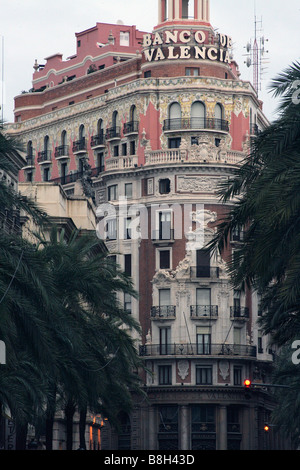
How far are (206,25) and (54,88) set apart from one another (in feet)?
67.5

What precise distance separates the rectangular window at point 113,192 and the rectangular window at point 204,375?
1828 centimetres

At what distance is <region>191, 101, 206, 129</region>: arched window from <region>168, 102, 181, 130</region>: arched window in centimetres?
131

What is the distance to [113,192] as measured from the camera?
126 meters

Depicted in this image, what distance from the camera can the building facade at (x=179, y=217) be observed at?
4700 inches

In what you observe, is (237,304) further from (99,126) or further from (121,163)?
(99,126)

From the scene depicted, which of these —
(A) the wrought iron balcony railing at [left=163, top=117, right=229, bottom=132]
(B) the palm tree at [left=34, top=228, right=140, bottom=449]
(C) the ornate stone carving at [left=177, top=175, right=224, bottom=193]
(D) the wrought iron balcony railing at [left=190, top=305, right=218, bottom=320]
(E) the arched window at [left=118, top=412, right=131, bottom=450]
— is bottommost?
(B) the palm tree at [left=34, top=228, right=140, bottom=449]

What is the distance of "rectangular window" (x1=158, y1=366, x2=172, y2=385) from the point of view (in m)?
120

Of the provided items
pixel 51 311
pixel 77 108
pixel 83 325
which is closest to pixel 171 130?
pixel 77 108

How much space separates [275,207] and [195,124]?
83.9 metres

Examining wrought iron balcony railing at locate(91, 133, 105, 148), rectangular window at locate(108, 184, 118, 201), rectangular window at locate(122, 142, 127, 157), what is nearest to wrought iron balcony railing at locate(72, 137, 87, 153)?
wrought iron balcony railing at locate(91, 133, 105, 148)

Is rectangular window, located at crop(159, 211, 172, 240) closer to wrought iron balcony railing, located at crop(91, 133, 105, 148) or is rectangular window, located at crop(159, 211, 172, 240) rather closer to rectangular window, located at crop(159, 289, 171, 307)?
rectangular window, located at crop(159, 289, 171, 307)

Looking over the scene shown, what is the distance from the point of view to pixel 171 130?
124 m

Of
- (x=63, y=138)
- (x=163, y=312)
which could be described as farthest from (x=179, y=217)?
(x=63, y=138)

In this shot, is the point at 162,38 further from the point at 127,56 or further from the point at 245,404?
the point at 245,404
